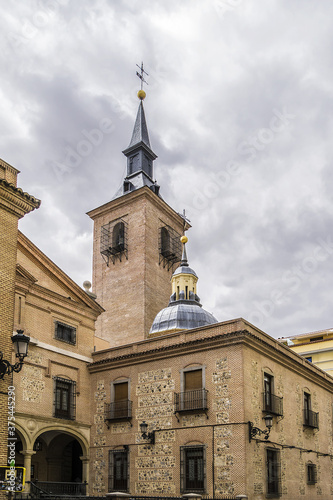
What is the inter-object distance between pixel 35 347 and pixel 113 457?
20.1 ft

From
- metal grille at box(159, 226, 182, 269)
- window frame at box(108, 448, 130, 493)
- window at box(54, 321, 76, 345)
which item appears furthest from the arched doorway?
metal grille at box(159, 226, 182, 269)

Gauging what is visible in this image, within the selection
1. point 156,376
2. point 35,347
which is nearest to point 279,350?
point 156,376

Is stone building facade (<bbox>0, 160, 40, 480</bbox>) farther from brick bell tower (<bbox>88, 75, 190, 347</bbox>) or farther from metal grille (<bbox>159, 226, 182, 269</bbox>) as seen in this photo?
metal grille (<bbox>159, 226, 182, 269</bbox>)

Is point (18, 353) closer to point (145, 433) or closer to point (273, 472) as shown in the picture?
point (145, 433)

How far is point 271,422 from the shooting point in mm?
21125

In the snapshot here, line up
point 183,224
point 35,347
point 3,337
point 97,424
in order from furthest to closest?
point 183,224
point 97,424
point 35,347
point 3,337

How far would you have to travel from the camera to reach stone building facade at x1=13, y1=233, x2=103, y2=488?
74.1 ft

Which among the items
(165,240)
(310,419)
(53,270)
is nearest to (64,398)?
(53,270)

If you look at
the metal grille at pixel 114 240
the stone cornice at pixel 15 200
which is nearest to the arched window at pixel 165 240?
the metal grille at pixel 114 240

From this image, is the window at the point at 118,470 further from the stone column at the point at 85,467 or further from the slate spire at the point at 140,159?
the slate spire at the point at 140,159

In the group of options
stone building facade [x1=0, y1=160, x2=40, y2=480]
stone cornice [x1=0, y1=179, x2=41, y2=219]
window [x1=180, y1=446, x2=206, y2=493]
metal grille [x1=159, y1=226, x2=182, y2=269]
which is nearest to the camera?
stone building facade [x1=0, y1=160, x2=40, y2=480]

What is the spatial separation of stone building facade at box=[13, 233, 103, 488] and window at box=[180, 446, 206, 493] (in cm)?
557

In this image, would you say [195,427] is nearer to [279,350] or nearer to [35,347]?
[279,350]

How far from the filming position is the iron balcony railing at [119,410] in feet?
79.2
